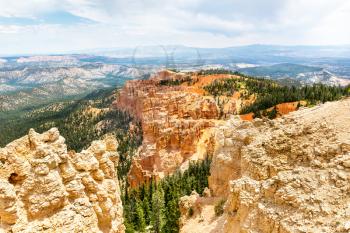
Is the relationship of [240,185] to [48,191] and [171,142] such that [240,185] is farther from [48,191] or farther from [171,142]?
[171,142]

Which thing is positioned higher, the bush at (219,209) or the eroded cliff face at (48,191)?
the eroded cliff face at (48,191)

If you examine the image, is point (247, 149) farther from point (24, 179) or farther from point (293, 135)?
point (24, 179)

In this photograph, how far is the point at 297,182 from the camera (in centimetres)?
2005

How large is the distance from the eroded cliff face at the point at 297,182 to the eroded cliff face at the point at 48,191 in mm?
9382

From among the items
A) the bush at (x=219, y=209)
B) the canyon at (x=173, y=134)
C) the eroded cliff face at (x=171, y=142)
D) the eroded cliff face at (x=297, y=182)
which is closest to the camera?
the eroded cliff face at (x=297, y=182)

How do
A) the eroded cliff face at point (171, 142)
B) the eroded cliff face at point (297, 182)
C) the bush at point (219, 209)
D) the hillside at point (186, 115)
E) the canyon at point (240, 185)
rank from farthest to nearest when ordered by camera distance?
the hillside at point (186, 115)
the eroded cliff face at point (171, 142)
the bush at point (219, 209)
the canyon at point (240, 185)
the eroded cliff face at point (297, 182)

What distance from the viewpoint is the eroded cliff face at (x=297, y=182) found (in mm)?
17906

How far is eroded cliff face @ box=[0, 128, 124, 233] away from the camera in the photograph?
1798 centimetres

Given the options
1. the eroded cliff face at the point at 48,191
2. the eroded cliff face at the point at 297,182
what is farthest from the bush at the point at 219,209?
the eroded cliff face at the point at 48,191

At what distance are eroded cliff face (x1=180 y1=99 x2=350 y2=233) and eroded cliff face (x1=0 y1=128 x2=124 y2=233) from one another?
30.8 feet

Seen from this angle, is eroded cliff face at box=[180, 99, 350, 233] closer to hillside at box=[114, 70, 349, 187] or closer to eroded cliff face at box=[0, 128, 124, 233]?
eroded cliff face at box=[0, 128, 124, 233]

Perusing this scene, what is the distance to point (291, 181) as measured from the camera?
2048cm

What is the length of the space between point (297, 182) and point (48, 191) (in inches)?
562

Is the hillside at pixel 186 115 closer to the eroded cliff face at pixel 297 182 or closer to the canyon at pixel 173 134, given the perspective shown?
the canyon at pixel 173 134
